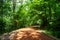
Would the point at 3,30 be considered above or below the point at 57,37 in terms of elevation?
below

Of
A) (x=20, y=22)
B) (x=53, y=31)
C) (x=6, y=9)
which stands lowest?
(x=20, y=22)

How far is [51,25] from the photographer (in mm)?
11992

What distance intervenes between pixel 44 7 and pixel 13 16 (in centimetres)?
455

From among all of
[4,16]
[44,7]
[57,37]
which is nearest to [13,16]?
[4,16]

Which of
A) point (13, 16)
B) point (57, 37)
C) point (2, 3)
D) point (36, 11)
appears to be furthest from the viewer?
point (13, 16)

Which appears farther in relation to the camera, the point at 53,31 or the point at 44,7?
the point at 44,7

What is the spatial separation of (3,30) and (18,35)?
13.2 feet

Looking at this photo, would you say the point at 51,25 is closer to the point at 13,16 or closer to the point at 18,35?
the point at 18,35

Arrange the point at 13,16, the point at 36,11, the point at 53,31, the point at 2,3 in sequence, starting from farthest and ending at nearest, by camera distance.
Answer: the point at 13,16 → the point at 36,11 → the point at 2,3 → the point at 53,31

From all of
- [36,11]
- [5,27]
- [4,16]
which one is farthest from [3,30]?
[36,11]

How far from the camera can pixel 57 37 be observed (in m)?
10.6

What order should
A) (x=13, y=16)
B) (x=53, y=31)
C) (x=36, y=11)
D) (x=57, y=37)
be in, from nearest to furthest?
(x=57, y=37), (x=53, y=31), (x=36, y=11), (x=13, y=16)

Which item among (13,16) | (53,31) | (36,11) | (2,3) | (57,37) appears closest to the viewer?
(57,37)

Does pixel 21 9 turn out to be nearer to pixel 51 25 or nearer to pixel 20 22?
pixel 20 22
